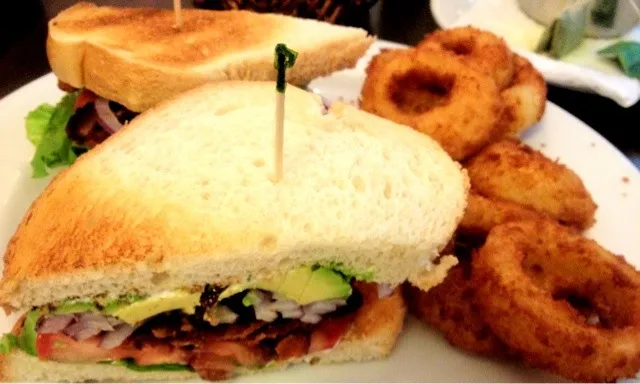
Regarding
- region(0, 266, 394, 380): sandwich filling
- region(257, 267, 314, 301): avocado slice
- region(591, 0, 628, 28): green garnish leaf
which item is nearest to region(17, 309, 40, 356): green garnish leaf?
region(0, 266, 394, 380): sandwich filling

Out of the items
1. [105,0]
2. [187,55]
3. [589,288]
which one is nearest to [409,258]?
[589,288]

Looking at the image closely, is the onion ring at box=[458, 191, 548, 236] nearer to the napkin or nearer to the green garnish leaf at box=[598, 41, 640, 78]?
the napkin

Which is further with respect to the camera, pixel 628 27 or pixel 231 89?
pixel 628 27

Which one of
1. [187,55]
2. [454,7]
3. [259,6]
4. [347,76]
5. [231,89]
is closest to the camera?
[231,89]


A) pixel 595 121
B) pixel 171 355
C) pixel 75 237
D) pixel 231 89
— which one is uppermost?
pixel 231 89

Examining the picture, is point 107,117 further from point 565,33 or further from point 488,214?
point 565,33

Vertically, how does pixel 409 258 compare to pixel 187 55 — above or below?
below

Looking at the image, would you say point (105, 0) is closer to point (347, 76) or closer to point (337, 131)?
point (347, 76)
